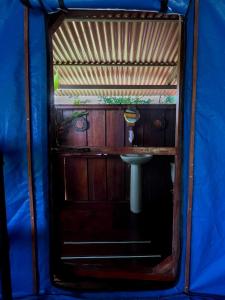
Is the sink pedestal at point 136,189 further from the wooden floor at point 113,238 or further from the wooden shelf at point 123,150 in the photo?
the wooden shelf at point 123,150

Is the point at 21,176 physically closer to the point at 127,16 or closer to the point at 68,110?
the point at 127,16

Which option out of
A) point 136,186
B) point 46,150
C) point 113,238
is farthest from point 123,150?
point 136,186

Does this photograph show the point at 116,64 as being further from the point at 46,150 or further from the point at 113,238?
the point at 113,238

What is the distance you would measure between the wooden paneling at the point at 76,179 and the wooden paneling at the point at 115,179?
0.46 meters

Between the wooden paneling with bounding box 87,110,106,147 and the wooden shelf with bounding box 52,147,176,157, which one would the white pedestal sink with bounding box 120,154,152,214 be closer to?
the wooden paneling with bounding box 87,110,106,147

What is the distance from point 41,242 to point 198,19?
2045 millimetres

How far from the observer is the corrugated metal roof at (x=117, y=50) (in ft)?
7.80

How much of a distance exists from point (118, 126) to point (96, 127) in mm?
425

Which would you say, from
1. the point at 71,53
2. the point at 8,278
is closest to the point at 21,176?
the point at 8,278

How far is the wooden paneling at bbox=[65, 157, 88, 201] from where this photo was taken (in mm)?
3966

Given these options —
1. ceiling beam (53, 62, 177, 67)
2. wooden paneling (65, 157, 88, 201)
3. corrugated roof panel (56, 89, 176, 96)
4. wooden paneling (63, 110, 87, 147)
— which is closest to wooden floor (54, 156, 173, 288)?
wooden paneling (65, 157, 88, 201)

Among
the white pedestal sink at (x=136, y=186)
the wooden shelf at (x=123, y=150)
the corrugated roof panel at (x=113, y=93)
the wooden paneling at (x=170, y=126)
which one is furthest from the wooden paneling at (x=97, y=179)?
the wooden shelf at (x=123, y=150)

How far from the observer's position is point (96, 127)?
3879 millimetres

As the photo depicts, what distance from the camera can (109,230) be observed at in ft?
9.41
